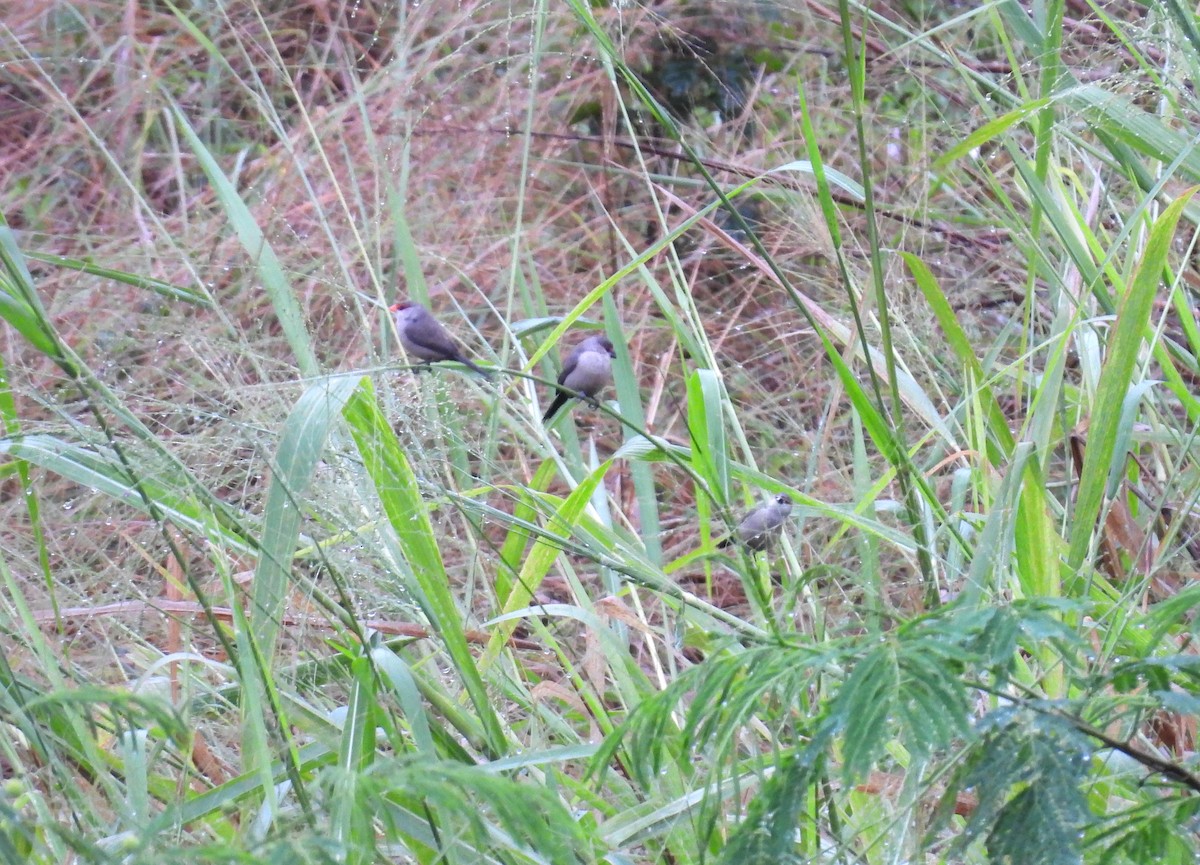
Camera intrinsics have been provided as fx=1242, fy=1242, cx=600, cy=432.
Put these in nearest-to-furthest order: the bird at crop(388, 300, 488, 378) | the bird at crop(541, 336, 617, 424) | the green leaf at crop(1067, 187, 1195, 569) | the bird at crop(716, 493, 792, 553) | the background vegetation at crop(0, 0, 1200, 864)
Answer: the background vegetation at crop(0, 0, 1200, 864)
the green leaf at crop(1067, 187, 1195, 569)
the bird at crop(716, 493, 792, 553)
the bird at crop(388, 300, 488, 378)
the bird at crop(541, 336, 617, 424)

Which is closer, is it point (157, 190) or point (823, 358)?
Result: point (823, 358)

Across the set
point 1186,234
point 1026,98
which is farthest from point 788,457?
point 1026,98

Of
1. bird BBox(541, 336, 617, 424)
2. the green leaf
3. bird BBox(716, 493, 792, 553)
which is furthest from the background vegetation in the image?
bird BBox(541, 336, 617, 424)

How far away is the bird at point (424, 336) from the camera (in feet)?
10.0

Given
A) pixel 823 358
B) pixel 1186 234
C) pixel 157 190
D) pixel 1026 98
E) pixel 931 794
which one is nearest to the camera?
pixel 931 794

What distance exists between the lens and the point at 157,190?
561 cm

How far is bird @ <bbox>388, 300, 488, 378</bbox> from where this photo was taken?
10.0 feet

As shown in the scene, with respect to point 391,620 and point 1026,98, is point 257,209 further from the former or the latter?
point 1026,98

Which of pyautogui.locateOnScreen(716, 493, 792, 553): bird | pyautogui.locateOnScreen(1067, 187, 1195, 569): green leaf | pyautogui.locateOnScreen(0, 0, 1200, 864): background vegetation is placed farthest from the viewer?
pyautogui.locateOnScreen(716, 493, 792, 553): bird

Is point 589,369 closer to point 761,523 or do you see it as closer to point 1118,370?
point 761,523

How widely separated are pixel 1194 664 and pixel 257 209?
161 inches

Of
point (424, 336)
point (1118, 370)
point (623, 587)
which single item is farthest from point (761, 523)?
point (424, 336)

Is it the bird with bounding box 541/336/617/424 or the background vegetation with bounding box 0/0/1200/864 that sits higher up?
the background vegetation with bounding box 0/0/1200/864

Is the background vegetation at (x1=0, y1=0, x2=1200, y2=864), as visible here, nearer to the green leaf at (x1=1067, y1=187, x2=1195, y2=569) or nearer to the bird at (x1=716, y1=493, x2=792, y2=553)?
the green leaf at (x1=1067, y1=187, x2=1195, y2=569)
